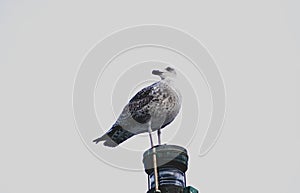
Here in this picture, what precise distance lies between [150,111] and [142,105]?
0.27 metres

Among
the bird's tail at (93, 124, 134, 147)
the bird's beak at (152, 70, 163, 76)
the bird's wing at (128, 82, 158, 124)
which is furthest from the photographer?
the bird's beak at (152, 70, 163, 76)

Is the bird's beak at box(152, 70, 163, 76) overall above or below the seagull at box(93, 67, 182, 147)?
above

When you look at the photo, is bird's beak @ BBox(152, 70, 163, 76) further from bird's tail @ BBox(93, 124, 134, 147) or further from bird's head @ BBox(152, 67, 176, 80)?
bird's tail @ BBox(93, 124, 134, 147)

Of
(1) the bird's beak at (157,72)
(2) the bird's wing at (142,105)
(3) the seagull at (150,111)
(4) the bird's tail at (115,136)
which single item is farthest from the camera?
(1) the bird's beak at (157,72)

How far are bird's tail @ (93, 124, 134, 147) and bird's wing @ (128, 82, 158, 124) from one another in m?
0.36

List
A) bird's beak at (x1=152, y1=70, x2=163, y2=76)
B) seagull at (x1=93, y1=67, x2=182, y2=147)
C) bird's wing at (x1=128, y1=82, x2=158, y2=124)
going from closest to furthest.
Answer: seagull at (x1=93, y1=67, x2=182, y2=147)
bird's wing at (x1=128, y1=82, x2=158, y2=124)
bird's beak at (x1=152, y1=70, x2=163, y2=76)

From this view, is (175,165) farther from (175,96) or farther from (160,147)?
(175,96)

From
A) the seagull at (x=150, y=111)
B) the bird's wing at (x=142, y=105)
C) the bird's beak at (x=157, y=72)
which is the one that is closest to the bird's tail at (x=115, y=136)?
the seagull at (x=150, y=111)

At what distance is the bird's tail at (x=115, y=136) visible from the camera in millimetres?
9273

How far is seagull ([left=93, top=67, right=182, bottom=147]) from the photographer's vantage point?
28.4 ft

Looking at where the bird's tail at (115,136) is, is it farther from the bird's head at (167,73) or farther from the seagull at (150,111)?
the bird's head at (167,73)

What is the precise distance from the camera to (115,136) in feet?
30.8

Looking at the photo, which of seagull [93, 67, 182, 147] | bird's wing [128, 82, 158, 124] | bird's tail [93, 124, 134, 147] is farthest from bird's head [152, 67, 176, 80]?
bird's tail [93, 124, 134, 147]

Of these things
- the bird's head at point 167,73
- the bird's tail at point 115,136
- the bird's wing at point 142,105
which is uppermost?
the bird's head at point 167,73
